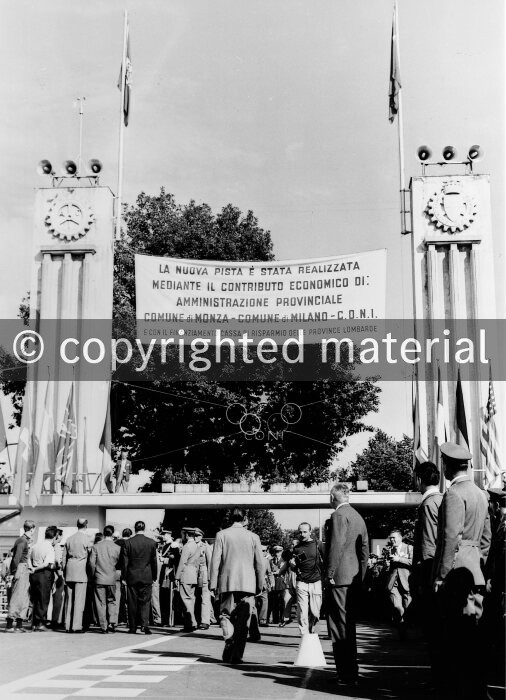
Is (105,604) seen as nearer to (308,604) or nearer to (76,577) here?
(76,577)

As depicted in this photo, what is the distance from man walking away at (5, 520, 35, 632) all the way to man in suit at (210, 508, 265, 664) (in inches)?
234

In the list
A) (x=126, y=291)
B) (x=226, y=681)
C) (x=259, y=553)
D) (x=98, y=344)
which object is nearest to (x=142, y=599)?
(x=259, y=553)

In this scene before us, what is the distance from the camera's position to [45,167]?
2842cm

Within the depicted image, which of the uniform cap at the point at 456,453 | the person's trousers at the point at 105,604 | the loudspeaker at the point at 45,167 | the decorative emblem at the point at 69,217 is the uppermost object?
the loudspeaker at the point at 45,167

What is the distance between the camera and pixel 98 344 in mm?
27562

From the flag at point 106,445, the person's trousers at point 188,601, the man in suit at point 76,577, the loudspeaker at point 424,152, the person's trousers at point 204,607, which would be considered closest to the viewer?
the man in suit at point 76,577

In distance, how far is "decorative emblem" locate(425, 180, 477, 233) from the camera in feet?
88.5

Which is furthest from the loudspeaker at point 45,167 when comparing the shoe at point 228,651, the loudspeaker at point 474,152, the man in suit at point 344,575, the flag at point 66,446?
the man in suit at point 344,575

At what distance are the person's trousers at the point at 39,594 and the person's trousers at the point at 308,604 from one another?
5.10 m

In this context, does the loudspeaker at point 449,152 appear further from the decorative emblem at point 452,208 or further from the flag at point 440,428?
the flag at point 440,428

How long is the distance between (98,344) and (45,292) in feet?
7.58

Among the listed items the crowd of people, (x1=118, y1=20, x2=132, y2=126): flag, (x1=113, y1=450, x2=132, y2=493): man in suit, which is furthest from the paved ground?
(x1=118, y1=20, x2=132, y2=126): flag

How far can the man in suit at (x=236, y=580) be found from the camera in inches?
410

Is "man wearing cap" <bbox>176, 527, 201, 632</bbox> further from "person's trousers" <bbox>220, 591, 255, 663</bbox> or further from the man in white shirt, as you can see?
"person's trousers" <bbox>220, 591, 255, 663</bbox>
